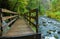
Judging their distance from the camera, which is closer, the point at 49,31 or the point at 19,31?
the point at 19,31

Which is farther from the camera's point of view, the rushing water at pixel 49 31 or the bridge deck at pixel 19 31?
the rushing water at pixel 49 31

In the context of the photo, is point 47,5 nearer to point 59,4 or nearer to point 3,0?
point 59,4

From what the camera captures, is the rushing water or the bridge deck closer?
the bridge deck

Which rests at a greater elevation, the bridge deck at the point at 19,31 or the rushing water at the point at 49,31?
the bridge deck at the point at 19,31

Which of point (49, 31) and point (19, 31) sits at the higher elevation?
point (19, 31)

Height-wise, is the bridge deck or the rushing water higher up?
the bridge deck

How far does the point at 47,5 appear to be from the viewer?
139 ft

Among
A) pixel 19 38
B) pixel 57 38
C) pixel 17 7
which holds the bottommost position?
pixel 57 38

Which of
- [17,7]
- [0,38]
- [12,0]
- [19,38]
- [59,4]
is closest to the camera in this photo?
[0,38]

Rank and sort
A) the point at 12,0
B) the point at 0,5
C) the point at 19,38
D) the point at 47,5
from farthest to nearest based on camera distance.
A: the point at 47,5
the point at 12,0
the point at 0,5
the point at 19,38

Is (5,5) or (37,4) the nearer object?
(5,5)

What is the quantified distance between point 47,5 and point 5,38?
39.5 metres

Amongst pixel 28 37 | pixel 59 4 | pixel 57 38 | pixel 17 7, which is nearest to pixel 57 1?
pixel 59 4

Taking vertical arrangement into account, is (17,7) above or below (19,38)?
above
